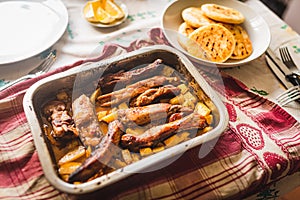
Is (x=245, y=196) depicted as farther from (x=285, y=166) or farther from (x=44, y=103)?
(x=44, y=103)

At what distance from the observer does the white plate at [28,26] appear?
51.0 inches

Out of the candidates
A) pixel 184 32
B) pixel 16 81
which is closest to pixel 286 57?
pixel 184 32

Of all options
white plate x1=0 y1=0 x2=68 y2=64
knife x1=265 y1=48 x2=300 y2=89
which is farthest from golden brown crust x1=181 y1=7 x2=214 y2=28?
white plate x1=0 y1=0 x2=68 y2=64

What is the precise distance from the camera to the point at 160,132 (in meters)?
0.97

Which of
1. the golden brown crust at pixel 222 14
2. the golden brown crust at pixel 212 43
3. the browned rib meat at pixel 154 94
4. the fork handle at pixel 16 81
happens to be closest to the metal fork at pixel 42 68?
the fork handle at pixel 16 81

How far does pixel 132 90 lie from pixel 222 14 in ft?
1.78

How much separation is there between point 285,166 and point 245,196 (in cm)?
15

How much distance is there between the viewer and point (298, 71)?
1.34m

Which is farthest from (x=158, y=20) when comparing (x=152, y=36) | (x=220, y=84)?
(x=220, y=84)

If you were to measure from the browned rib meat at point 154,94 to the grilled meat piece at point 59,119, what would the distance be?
0.65ft

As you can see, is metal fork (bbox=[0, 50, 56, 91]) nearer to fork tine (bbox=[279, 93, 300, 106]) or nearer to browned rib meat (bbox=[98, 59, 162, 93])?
browned rib meat (bbox=[98, 59, 162, 93])

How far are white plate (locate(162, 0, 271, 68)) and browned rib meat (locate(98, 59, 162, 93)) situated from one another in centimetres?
20

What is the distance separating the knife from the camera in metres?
1.29

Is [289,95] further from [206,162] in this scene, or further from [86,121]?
[86,121]
